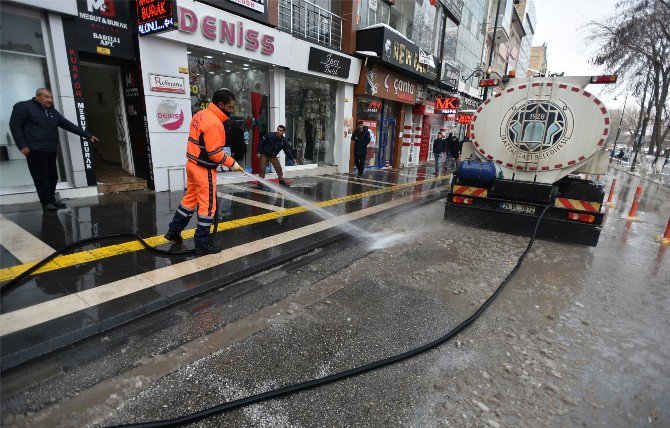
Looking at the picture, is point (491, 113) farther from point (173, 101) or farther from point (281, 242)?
point (173, 101)

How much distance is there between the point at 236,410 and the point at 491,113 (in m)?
6.39

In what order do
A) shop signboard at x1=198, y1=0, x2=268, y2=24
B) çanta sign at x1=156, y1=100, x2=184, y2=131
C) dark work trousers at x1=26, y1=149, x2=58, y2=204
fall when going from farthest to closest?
shop signboard at x1=198, y1=0, x2=268, y2=24, çanta sign at x1=156, y1=100, x2=184, y2=131, dark work trousers at x1=26, y1=149, x2=58, y2=204

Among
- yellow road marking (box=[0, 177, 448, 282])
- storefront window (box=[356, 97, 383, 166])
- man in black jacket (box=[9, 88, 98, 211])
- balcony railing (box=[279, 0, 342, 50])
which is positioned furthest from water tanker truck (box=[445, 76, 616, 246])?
storefront window (box=[356, 97, 383, 166])

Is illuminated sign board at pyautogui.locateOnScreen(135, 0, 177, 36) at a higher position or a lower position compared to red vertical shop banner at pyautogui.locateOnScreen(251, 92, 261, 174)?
higher

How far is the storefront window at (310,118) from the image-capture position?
11523 millimetres

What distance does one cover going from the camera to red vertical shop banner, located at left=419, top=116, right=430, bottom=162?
1977cm

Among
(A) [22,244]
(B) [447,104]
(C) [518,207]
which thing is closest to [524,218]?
(C) [518,207]

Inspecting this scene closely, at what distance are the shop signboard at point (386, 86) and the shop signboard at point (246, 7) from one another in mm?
4854

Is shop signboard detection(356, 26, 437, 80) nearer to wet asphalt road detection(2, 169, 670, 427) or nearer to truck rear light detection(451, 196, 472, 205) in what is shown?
truck rear light detection(451, 196, 472, 205)

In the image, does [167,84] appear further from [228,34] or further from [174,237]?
[174,237]

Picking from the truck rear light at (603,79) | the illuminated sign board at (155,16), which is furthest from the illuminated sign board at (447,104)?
the illuminated sign board at (155,16)

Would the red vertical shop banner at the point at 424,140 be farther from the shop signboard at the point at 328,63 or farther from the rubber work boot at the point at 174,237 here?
the rubber work boot at the point at 174,237

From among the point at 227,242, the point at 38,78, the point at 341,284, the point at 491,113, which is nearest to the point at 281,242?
the point at 227,242

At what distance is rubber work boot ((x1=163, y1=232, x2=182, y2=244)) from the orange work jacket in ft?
4.00
